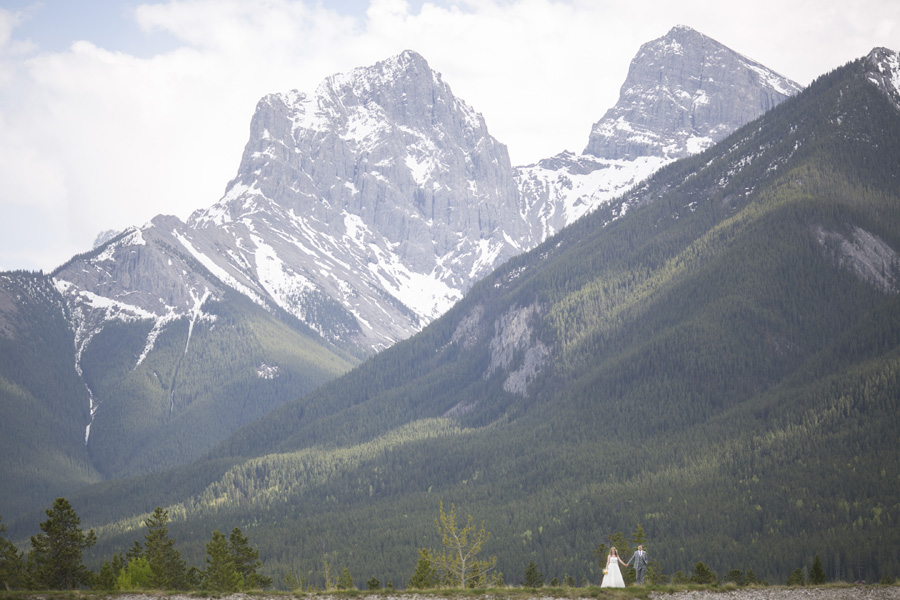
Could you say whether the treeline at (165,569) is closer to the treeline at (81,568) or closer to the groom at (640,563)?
the treeline at (81,568)

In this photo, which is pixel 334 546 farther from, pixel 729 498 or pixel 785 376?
pixel 785 376

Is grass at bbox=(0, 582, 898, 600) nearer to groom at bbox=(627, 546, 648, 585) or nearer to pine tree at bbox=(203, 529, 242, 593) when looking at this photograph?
groom at bbox=(627, 546, 648, 585)

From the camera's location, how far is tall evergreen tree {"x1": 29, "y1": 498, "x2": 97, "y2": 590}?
261 ft

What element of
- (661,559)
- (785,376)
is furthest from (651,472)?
(785,376)

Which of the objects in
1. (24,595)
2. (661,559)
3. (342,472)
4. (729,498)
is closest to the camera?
(24,595)

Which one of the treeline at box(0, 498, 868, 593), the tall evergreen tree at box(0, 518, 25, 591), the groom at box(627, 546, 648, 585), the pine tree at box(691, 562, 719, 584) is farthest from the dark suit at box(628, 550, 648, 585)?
the tall evergreen tree at box(0, 518, 25, 591)

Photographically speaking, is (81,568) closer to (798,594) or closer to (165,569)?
(165,569)

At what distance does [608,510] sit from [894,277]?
97.0m

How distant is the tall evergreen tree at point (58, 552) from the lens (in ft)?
261

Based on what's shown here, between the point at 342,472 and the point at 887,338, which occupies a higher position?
the point at 887,338

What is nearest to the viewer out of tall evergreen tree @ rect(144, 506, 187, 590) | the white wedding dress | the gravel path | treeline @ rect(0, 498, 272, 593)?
the gravel path

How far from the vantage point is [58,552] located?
80.6 m

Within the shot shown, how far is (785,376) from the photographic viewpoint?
184625 mm

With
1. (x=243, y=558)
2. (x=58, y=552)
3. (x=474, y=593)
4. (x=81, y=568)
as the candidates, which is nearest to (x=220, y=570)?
(x=243, y=558)
